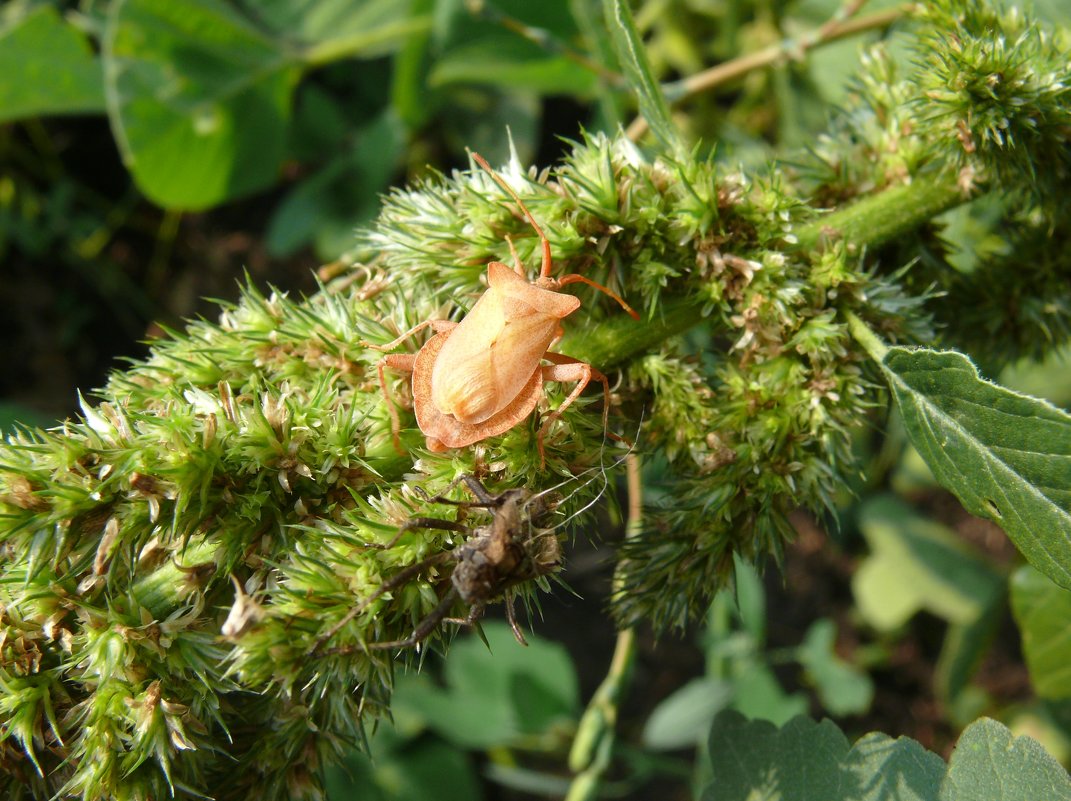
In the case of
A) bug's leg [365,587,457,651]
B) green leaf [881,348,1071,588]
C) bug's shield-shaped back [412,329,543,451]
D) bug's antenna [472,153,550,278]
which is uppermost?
bug's antenna [472,153,550,278]

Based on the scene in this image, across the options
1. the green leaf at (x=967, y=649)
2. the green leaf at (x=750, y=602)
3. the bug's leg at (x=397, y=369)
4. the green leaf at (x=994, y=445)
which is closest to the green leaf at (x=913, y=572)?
the green leaf at (x=967, y=649)

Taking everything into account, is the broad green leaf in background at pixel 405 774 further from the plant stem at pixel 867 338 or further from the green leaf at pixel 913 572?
the plant stem at pixel 867 338

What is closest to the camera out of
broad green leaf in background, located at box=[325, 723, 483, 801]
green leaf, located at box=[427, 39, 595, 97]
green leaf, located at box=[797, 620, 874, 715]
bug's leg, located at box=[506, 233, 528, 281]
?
bug's leg, located at box=[506, 233, 528, 281]

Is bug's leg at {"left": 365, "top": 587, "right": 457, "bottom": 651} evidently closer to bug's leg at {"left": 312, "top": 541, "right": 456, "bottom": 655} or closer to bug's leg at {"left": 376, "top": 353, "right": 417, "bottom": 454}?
bug's leg at {"left": 312, "top": 541, "right": 456, "bottom": 655}

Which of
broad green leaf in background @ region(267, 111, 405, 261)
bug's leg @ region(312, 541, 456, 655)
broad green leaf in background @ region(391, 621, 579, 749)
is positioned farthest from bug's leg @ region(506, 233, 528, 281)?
broad green leaf in background @ region(267, 111, 405, 261)

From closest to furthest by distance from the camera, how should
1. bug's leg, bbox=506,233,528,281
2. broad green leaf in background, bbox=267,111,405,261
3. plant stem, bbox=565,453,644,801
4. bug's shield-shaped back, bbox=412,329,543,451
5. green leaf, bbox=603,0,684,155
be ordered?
1. bug's shield-shaped back, bbox=412,329,543,451
2. bug's leg, bbox=506,233,528,281
3. green leaf, bbox=603,0,684,155
4. plant stem, bbox=565,453,644,801
5. broad green leaf in background, bbox=267,111,405,261

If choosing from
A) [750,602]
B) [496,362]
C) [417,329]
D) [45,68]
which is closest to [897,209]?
[496,362]

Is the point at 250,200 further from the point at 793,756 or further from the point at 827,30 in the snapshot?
the point at 793,756
